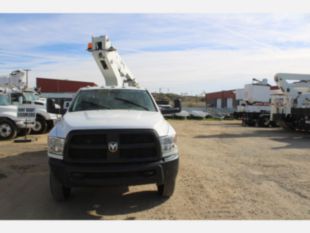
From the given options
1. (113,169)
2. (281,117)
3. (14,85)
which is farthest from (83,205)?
(281,117)

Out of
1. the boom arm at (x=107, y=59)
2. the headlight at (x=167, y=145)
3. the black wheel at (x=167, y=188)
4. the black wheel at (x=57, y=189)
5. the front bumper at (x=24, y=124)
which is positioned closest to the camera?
the headlight at (x=167, y=145)

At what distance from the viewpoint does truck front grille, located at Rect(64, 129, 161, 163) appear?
481 centimetres

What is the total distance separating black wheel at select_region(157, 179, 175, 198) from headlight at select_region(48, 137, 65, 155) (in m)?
1.62

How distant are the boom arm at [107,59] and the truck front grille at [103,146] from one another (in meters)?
8.54

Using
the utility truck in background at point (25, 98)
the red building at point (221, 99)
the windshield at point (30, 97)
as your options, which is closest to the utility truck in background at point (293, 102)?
the utility truck in background at point (25, 98)

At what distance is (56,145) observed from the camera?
4992mm

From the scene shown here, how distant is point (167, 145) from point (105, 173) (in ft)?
3.25

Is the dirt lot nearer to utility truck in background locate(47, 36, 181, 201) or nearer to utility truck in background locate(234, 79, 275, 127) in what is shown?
utility truck in background locate(47, 36, 181, 201)

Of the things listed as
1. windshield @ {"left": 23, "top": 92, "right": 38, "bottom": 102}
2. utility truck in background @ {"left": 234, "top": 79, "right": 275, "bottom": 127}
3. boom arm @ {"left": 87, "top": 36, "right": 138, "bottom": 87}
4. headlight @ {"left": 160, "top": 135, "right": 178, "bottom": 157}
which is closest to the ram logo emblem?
headlight @ {"left": 160, "top": 135, "right": 178, "bottom": 157}

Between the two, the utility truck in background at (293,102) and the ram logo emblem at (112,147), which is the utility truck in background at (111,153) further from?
the utility truck in background at (293,102)

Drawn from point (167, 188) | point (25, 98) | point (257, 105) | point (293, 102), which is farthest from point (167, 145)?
point (257, 105)

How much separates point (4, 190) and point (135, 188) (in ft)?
7.65

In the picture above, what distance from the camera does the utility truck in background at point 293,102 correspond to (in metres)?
17.3

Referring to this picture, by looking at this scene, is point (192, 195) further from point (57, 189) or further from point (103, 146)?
point (57, 189)
